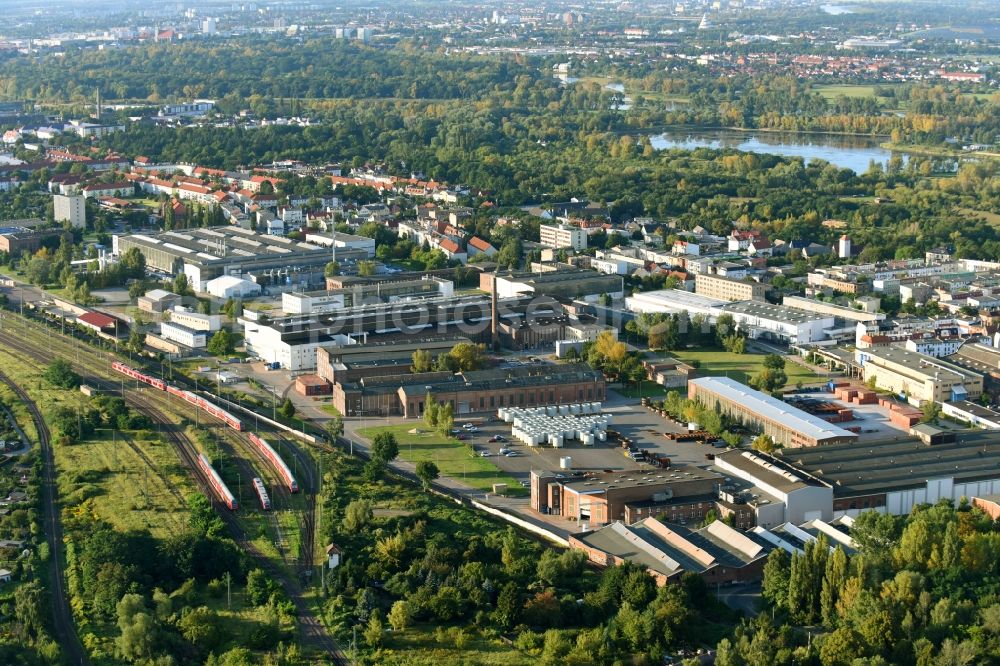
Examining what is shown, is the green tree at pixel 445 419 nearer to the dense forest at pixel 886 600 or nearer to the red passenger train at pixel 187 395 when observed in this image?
the red passenger train at pixel 187 395

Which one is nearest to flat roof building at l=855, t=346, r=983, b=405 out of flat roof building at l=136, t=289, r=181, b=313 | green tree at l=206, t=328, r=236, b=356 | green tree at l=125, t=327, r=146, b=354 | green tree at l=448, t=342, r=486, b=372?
green tree at l=448, t=342, r=486, b=372

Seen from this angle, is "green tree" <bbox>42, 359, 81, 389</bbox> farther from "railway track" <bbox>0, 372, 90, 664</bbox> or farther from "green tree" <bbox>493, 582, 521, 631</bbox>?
"green tree" <bbox>493, 582, 521, 631</bbox>

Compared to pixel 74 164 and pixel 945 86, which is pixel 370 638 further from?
pixel 945 86

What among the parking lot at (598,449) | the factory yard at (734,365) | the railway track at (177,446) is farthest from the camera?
the factory yard at (734,365)

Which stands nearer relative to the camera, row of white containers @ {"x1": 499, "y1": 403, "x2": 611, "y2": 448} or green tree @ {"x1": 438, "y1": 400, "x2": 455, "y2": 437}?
row of white containers @ {"x1": 499, "y1": 403, "x2": 611, "y2": 448}


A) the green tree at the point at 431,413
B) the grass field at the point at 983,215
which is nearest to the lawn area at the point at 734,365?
the green tree at the point at 431,413

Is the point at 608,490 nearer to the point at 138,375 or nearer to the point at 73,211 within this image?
the point at 138,375

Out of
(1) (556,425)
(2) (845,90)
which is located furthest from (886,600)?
(2) (845,90)
